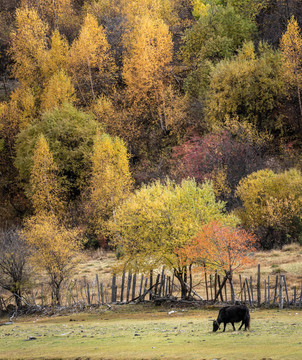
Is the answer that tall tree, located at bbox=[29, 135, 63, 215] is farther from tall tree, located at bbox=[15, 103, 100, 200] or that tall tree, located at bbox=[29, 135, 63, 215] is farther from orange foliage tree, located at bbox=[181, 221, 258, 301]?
orange foliage tree, located at bbox=[181, 221, 258, 301]

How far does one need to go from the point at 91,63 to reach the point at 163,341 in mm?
58157

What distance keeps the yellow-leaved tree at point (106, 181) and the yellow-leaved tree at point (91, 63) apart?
15167mm

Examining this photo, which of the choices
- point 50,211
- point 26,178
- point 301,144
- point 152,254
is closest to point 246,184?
point 301,144

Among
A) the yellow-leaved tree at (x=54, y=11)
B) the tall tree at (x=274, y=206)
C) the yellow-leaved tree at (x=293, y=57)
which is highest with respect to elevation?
the yellow-leaved tree at (x=54, y=11)

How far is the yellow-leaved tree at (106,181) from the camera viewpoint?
177 feet

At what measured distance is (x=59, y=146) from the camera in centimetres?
6159

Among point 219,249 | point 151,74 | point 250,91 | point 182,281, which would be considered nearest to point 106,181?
point 151,74

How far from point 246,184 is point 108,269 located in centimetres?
1435

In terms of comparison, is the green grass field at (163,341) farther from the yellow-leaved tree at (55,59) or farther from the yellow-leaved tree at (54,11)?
the yellow-leaved tree at (54,11)

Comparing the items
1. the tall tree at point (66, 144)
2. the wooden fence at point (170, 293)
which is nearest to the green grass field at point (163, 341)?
the wooden fence at point (170, 293)

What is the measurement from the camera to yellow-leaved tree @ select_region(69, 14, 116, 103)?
69.9 meters

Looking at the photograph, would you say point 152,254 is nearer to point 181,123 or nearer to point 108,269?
point 108,269

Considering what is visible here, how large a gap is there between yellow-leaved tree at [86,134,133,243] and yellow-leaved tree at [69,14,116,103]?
15167 mm

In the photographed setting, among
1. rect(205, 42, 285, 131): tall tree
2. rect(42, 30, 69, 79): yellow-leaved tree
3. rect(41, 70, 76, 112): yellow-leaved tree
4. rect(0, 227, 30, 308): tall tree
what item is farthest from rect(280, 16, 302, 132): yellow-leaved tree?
rect(0, 227, 30, 308): tall tree
